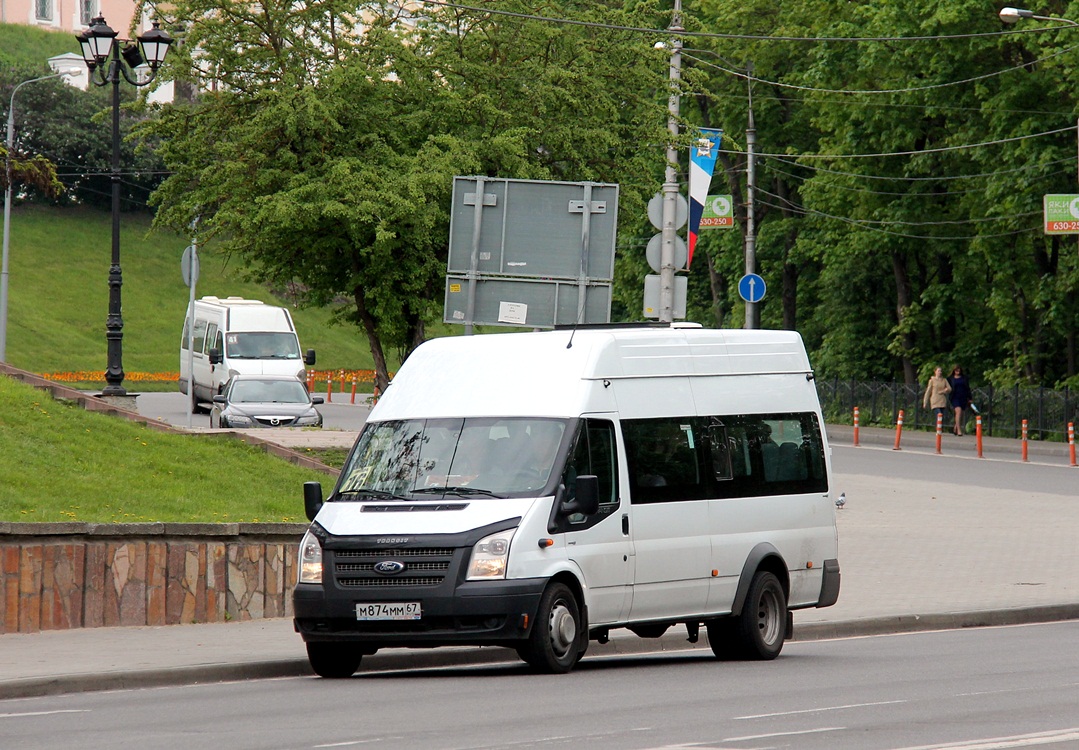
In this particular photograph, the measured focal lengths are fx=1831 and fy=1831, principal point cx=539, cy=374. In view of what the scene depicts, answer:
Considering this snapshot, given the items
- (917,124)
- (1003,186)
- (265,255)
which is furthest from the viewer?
(917,124)

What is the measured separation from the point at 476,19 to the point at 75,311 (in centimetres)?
6467

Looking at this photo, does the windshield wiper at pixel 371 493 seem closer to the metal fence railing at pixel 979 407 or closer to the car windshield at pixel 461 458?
the car windshield at pixel 461 458

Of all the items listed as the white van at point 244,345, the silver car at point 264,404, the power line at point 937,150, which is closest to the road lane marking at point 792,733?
the silver car at point 264,404

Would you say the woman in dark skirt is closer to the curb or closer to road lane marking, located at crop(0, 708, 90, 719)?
the curb

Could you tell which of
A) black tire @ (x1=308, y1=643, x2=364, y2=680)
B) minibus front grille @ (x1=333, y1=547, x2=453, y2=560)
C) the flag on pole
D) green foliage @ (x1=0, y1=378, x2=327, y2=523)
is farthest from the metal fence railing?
minibus front grille @ (x1=333, y1=547, x2=453, y2=560)

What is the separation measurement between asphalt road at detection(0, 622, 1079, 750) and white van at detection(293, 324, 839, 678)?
0.43 meters

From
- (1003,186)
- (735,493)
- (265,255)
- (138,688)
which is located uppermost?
(1003,186)

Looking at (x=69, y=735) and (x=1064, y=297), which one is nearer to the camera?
(x=69, y=735)

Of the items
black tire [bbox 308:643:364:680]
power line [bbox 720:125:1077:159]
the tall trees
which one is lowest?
black tire [bbox 308:643:364:680]

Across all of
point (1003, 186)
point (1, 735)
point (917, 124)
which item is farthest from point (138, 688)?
point (917, 124)

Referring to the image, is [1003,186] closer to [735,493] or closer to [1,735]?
[735,493]

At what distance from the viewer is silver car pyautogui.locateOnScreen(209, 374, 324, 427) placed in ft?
119

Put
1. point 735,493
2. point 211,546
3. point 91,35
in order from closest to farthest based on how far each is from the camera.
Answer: point 735,493
point 211,546
point 91,35

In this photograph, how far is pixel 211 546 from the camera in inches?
583
